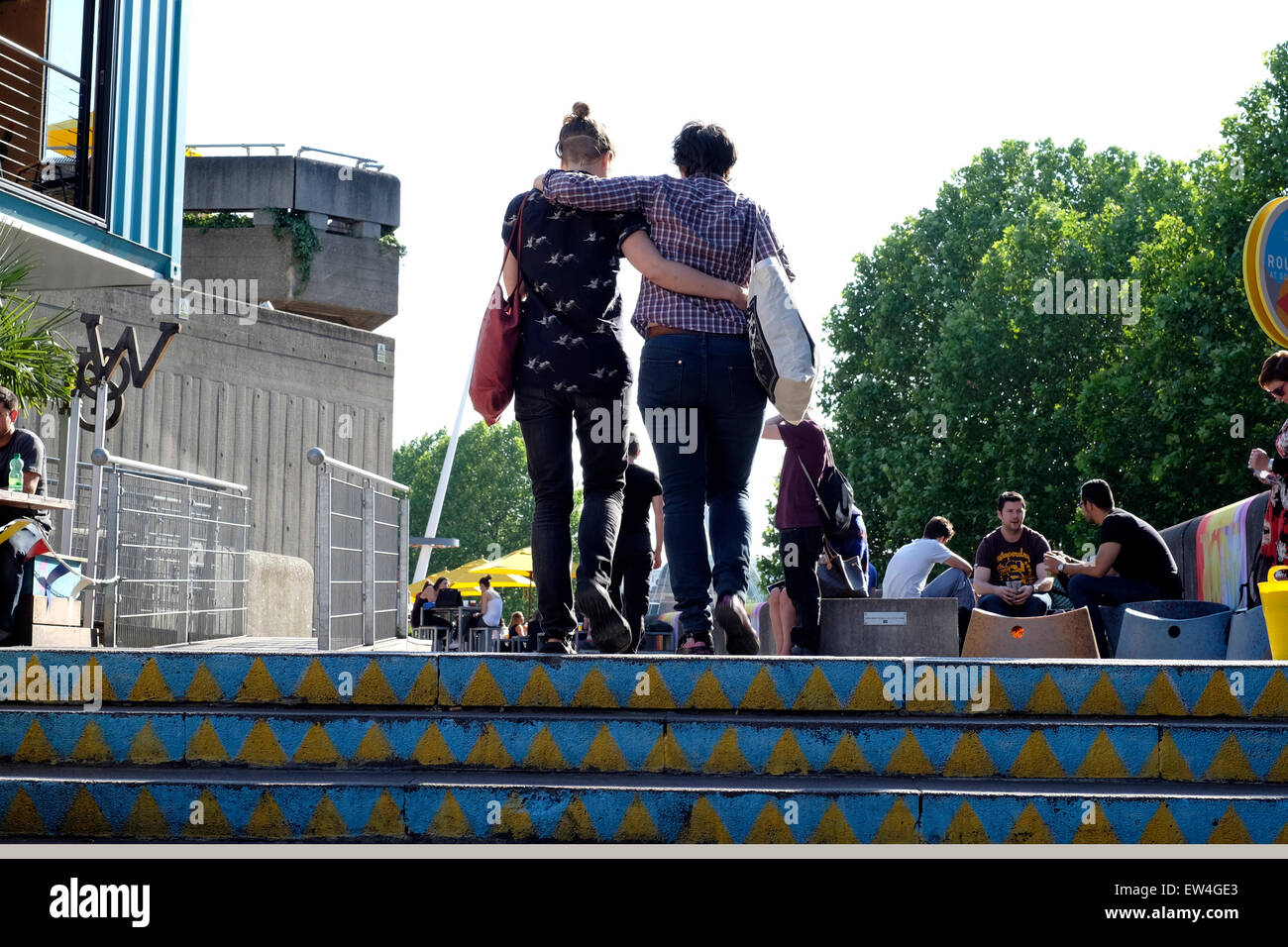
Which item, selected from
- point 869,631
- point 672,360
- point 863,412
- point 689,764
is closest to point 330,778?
point 689,764

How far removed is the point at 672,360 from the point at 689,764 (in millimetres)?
1760

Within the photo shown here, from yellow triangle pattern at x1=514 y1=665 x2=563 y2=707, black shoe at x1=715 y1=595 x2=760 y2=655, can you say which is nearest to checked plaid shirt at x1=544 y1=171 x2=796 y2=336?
black shoe at x1=715 y1=595 x2=760 y2=655

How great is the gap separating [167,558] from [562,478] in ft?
19.8

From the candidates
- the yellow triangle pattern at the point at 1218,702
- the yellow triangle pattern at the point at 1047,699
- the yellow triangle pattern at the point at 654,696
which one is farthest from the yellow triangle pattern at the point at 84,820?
the yellow triangle pattern at the point at 1218,702

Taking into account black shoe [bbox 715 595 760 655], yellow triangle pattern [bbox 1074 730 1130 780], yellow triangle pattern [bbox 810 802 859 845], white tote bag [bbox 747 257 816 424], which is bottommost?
yellow triangle pattern [bbox 810 802 859 845]

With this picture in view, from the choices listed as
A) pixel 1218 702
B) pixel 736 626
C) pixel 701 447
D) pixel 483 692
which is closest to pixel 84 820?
pixel 483 692

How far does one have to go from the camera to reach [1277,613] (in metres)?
5.78

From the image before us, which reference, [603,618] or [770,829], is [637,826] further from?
[603,618]

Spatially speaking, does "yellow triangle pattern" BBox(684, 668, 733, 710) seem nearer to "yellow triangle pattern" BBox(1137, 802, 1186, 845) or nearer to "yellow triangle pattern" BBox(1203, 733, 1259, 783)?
"yellow triangle pattern" BBox(1137, 802, 1186, 845)

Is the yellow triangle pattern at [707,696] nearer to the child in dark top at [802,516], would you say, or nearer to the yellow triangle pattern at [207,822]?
the yellow triangle pattern at [207,822]

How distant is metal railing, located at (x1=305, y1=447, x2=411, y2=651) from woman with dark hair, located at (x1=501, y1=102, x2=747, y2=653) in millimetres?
3452

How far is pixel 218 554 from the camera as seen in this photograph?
11.3 m

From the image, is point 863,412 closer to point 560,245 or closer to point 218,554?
point 218,554

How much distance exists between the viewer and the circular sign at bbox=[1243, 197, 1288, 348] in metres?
8.47
